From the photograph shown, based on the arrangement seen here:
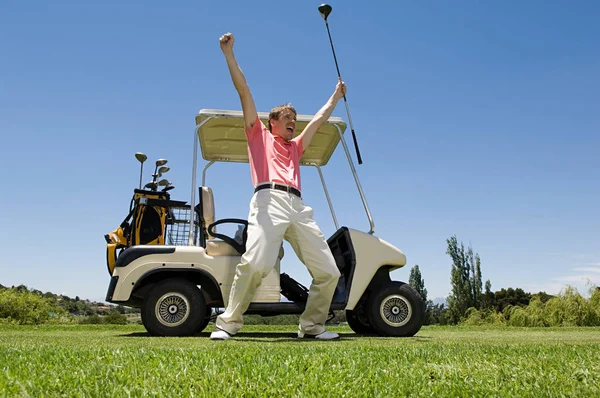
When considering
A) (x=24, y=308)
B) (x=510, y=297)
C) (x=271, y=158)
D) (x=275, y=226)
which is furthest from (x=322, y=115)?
(x=510, y=297)

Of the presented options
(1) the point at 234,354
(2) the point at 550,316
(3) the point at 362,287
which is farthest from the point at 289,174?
(2) the point at 550,316

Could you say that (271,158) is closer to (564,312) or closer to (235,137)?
(235,137)

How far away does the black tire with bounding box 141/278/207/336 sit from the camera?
4625 mm

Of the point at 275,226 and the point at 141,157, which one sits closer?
the point at 275,226

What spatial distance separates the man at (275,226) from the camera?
13.8ft

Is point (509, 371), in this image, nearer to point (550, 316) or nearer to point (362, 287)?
point (362, 287)

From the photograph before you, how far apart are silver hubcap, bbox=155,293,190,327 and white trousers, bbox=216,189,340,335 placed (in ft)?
1.73

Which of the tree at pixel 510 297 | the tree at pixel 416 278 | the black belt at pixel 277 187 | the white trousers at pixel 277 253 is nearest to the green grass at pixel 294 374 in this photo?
the white trousers at pixel 277 253

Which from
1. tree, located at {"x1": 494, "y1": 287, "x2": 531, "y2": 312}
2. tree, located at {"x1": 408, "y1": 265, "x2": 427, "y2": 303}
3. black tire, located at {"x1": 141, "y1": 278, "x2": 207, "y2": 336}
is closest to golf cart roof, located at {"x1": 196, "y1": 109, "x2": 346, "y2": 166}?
black tire, located at {"x1": 141, "y1": 278, "x2": 207, "y2": 336}

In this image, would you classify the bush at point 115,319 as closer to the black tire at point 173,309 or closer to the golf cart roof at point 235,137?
the golf cart roof at point 235,137

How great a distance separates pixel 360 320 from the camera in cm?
531

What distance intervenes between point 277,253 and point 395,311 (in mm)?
1304

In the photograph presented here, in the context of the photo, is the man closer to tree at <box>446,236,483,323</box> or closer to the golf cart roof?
the golf cart roof

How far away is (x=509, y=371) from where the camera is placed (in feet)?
7.29
